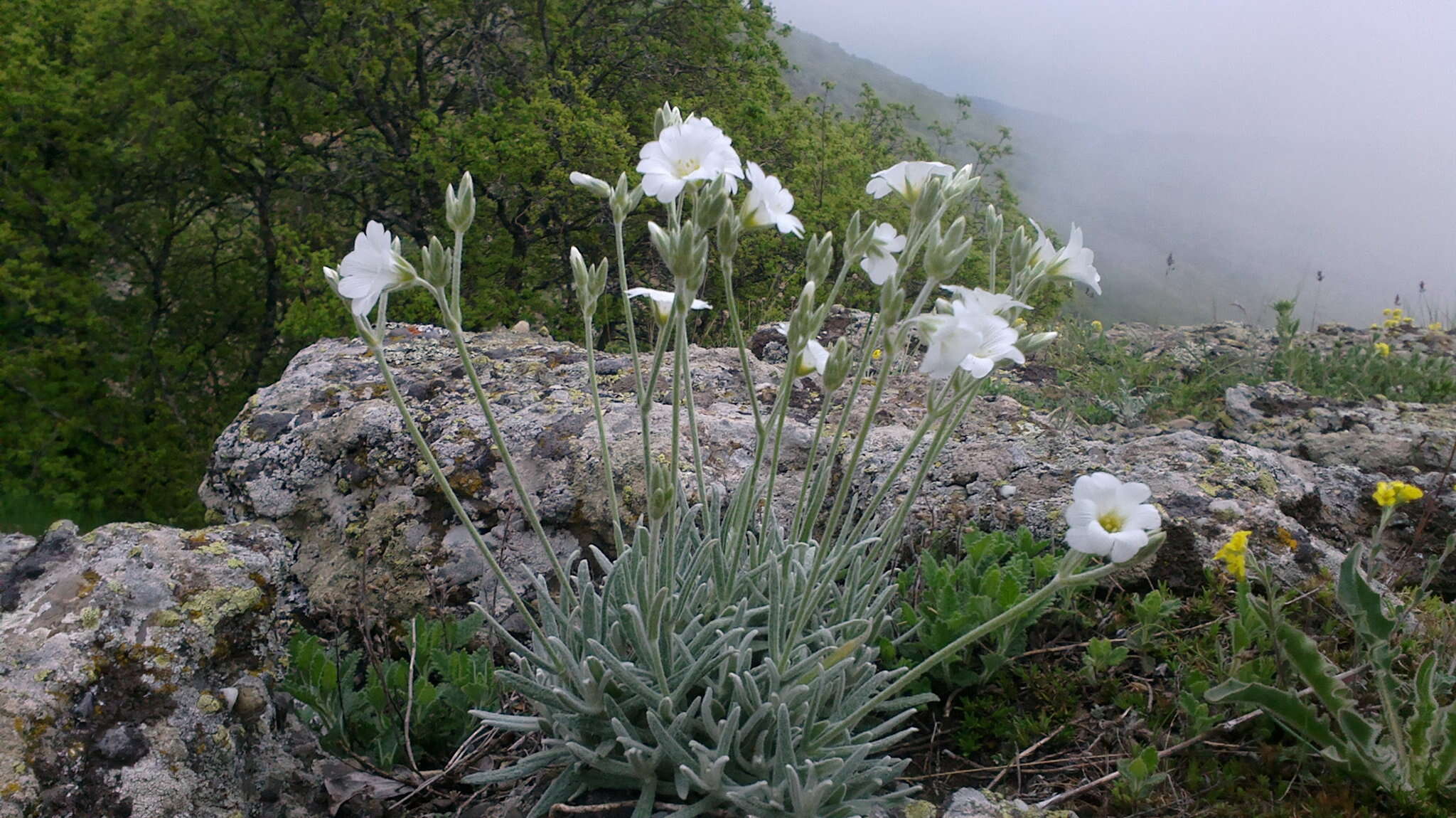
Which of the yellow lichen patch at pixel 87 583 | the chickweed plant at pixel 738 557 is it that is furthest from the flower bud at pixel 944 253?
the yellow lichen patch at pixel 87 583

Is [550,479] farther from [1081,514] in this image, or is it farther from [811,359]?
[1081,514]

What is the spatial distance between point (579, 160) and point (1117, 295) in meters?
22.1

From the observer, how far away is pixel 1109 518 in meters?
1.38

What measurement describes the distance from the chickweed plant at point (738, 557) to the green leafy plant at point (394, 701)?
0.35 metres

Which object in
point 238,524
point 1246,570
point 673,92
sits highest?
point 673,92

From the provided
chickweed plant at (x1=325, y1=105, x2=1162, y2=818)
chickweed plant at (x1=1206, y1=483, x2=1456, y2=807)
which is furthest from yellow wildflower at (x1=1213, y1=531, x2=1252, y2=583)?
chickweed plant at (x1=325, y1=105, x2=1162, y2=818)

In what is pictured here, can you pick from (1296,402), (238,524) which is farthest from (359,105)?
(1296,402)

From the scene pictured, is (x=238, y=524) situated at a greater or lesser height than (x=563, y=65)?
lesser

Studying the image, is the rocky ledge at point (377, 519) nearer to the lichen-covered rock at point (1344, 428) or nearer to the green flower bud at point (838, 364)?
the lichen-covered rock at point (1344, 428)

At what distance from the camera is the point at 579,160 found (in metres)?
8.78

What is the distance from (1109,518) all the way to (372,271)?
4.46 ft

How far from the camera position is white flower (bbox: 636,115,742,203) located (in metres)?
1.47

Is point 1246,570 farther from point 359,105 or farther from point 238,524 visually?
point 359,105

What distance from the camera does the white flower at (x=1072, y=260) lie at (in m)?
1.68
